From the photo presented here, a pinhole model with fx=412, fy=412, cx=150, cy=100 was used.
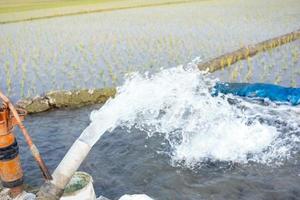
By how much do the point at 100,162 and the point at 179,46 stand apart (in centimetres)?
789

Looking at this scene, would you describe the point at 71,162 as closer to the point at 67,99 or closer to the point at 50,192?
the point at 50,192

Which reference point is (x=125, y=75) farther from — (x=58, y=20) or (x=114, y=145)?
(x=58, y=20)

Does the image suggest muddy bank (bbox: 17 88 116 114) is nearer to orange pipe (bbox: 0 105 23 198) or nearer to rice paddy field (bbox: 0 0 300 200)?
rice paddy field (bbox: 0 0 300 200)

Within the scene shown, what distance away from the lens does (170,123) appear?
6.86 m

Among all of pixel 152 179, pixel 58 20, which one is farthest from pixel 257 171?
pixel 58 20

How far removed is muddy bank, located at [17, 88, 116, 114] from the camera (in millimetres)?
8071

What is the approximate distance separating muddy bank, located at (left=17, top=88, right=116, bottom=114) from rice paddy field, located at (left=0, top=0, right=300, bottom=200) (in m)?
0.19

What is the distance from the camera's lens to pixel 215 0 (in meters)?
26.5

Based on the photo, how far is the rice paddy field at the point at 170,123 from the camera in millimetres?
5102

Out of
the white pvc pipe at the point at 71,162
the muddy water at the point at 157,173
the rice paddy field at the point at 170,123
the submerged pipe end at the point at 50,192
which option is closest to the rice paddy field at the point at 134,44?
the rice paddy field at the point at 170,123

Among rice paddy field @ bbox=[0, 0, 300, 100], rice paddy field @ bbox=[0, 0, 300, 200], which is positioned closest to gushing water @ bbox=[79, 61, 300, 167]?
rice paddy field @ bbox=[0, 0, 300, 200]

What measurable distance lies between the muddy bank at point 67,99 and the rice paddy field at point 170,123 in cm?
19

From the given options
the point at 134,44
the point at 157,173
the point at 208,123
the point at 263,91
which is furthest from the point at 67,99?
the point at 134,44

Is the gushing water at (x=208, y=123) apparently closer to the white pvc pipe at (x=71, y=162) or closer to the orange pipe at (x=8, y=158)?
the orange pipe at (x=8, y=158)
